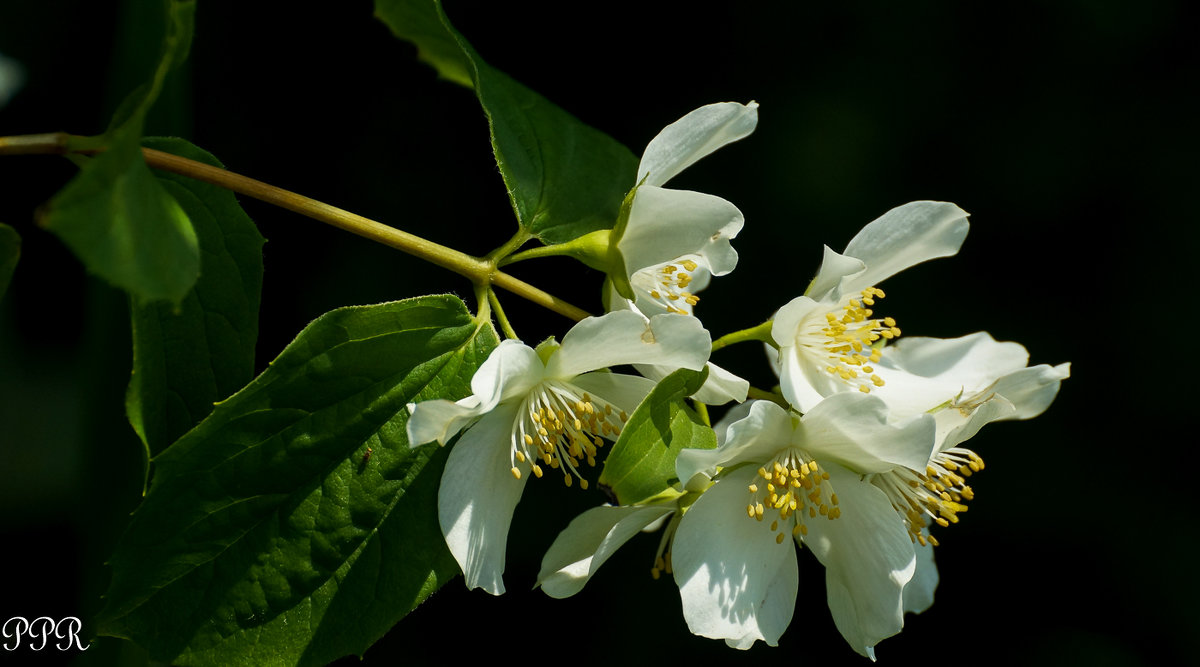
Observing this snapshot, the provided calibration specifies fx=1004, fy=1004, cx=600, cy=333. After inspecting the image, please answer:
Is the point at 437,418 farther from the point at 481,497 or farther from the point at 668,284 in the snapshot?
the point at 668,284

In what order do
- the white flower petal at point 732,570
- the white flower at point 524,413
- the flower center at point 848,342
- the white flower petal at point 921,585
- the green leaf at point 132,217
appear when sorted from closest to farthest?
the green leaf at point 132,217 < the white flower at point 524,413 < the white flower petal at point 732,570 < the flower center at point 848,342 < the white flower petal at point 921,585

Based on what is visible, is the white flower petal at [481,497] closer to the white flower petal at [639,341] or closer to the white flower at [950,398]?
the white flower petal at [639,341]

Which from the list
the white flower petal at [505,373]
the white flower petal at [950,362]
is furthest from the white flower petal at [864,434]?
the white flower petal at [505,373]

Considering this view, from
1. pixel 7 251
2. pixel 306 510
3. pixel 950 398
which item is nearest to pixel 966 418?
pixel 950 398

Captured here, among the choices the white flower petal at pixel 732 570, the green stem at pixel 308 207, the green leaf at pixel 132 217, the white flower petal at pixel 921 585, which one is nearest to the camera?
the green leaf at pixel 132 217

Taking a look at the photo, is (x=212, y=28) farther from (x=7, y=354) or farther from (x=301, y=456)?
(x=301, y=456)

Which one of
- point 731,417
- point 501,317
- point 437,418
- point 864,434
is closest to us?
point 437,418

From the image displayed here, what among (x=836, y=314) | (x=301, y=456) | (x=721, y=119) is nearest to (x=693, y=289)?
(x=836, y=314)
